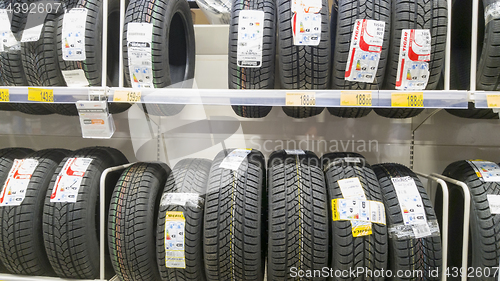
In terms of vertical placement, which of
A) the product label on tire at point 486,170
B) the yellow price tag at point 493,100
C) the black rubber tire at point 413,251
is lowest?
the black rubber tire at point 413,251

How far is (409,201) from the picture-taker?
1294 millimetres

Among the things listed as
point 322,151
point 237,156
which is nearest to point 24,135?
point 237,156

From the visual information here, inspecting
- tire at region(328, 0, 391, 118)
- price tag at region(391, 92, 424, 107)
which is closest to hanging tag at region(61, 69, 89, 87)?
tire at region(328, 0, 391, 118)

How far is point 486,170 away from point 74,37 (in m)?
2.10

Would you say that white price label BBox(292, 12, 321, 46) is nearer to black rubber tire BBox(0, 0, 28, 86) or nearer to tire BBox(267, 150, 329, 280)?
tire BBox(267, 150, 329, 280)

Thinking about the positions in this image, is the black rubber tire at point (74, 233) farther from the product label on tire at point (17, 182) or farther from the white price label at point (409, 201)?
the white price label at point (409, 201)

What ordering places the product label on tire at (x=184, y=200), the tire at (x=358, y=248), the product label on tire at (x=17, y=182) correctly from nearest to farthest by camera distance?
the tire at (x=358, y=248) → the product label on tire at (x=184, y=200) → the product label on tire at (x=17, y=182)

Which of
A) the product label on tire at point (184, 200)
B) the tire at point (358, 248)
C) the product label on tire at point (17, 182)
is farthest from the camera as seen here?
the product label on tire at point (17, 182)

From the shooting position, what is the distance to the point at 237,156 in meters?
1.42

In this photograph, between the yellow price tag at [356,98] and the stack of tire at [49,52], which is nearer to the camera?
the yellow price tag at [356,98]

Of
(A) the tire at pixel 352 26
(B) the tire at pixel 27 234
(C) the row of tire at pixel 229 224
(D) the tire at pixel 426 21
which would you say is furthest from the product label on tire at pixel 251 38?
(B) the tire at pixel 27 234

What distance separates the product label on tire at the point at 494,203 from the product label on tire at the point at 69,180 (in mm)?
1938

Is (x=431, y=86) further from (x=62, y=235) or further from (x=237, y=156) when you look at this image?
(x=62, y=235)

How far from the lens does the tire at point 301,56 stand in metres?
1.23
